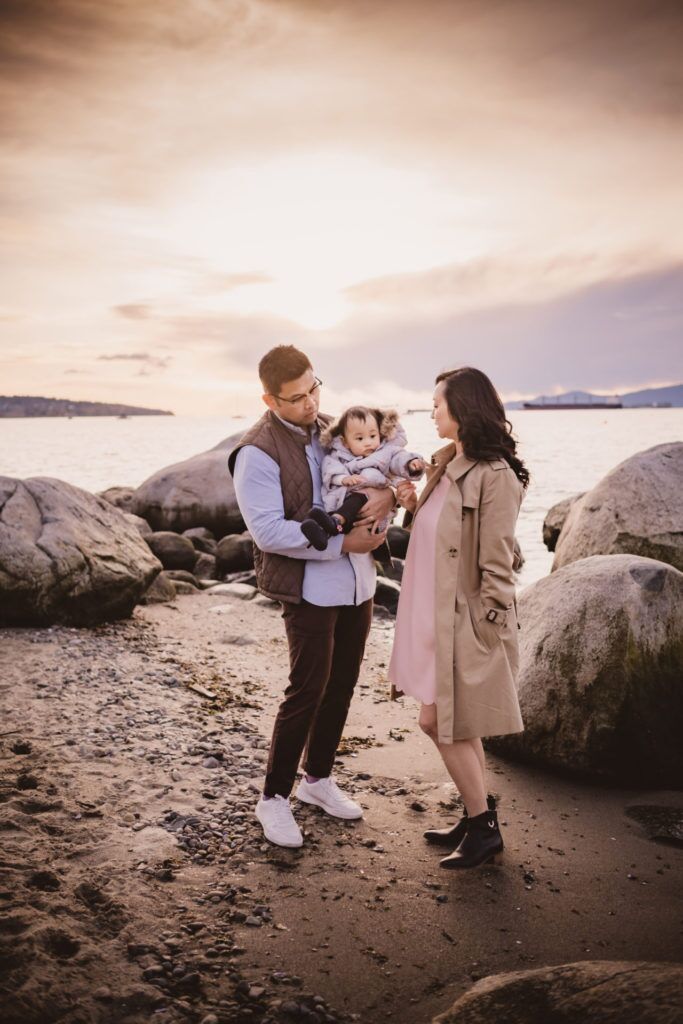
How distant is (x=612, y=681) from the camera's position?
516 cm

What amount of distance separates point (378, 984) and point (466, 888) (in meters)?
0.90

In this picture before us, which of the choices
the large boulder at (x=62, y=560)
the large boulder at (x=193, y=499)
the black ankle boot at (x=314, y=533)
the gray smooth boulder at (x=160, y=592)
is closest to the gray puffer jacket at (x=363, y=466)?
the black ankle boot at (x=314, y=533)

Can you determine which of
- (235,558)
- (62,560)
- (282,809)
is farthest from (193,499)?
(282,809)

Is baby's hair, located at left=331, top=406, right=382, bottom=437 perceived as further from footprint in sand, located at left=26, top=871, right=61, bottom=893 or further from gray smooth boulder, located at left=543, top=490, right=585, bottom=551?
gray smooth boulder, located at left=543, top=490, right=585, bottom=551

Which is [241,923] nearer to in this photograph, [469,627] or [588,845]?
[469,627]

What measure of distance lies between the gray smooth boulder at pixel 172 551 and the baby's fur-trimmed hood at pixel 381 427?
8.42 m

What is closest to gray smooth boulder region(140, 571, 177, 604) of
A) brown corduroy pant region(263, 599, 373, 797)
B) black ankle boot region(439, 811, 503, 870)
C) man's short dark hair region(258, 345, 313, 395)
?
Result: brown corduroy pant region(263, 599, 373, 797)

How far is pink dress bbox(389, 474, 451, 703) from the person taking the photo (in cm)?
413

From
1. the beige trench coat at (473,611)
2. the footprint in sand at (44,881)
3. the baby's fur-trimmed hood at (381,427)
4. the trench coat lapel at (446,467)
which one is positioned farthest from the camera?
the baby's fur-trimmed hood at (381,427)

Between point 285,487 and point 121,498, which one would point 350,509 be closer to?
point 285,487

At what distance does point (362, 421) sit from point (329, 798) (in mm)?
2432

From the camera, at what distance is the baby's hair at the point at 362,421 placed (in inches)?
175

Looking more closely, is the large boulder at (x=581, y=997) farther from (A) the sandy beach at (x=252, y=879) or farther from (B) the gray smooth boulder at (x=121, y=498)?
(B) the gray smooth boulder at (x=121, y=498)

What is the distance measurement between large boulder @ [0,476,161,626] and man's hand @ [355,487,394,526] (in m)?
4.53
